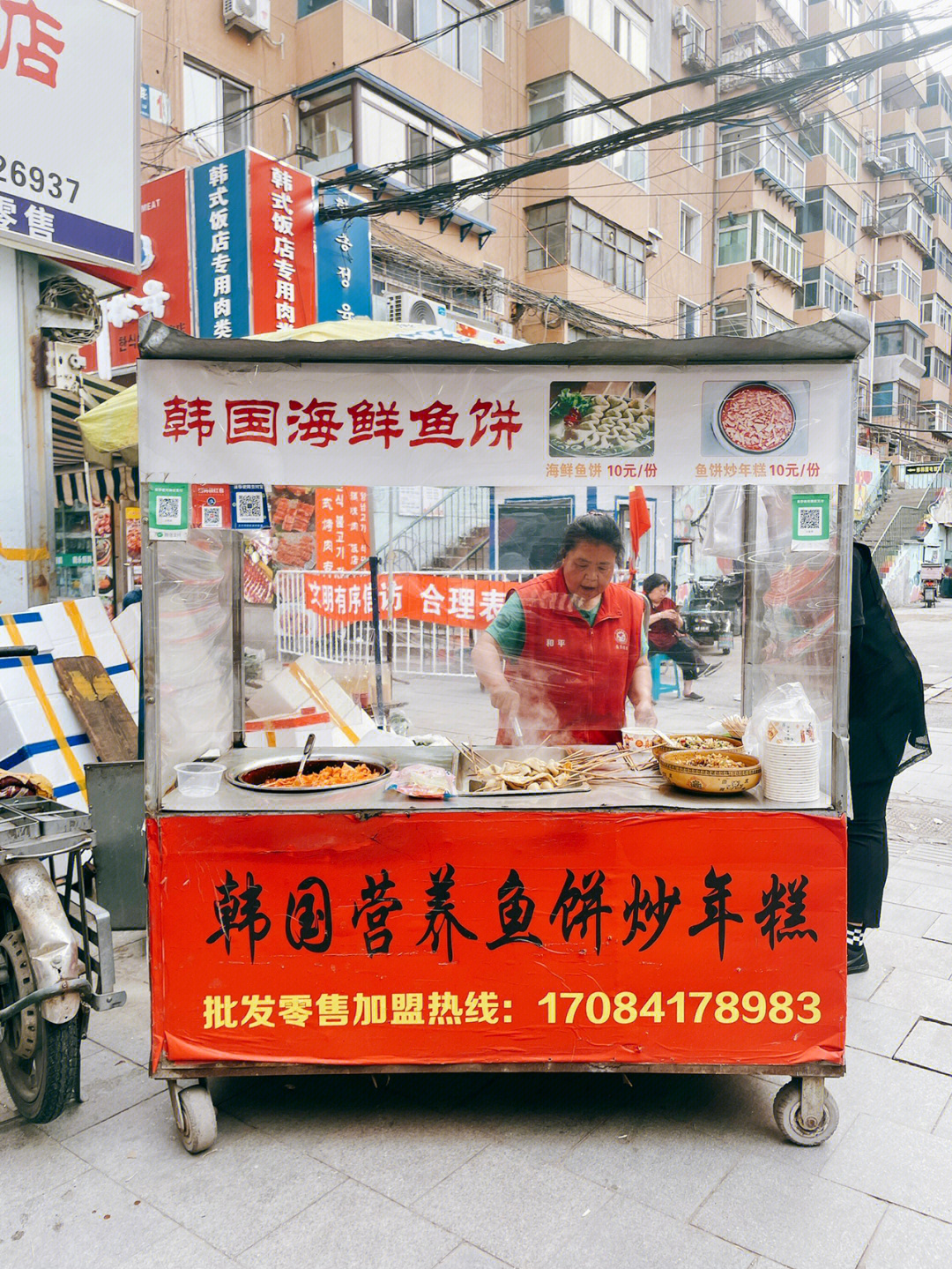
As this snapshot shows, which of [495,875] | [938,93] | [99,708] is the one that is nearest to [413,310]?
[99,708]

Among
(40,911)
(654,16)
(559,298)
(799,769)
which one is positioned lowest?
(40,911)

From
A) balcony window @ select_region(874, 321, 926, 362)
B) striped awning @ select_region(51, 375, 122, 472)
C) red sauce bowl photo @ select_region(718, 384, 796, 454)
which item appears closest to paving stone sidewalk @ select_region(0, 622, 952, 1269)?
red sauce bowl photo @ select_region(718, 384, 796, 454)

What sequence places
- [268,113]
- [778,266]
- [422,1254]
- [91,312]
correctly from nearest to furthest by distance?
1. [422,1254]
2. [91,312]
3. [268,113]
4. [778,266]

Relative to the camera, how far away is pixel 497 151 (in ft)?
46.4

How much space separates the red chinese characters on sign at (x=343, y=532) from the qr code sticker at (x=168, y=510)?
225cm

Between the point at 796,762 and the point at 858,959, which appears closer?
the point at 796,762

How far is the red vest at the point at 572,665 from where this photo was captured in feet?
12.6

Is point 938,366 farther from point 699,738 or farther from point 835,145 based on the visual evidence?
→ point 699,738

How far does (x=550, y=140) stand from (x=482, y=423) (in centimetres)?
1786

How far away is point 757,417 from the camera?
2646mm

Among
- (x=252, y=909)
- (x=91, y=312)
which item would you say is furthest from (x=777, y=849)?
(x=91, y=312)

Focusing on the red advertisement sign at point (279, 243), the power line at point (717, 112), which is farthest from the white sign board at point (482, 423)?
the red advertisement sign at point (279, 243)

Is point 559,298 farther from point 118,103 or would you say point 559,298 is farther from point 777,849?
point 777,849

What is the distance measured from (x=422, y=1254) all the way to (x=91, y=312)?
554 cm
